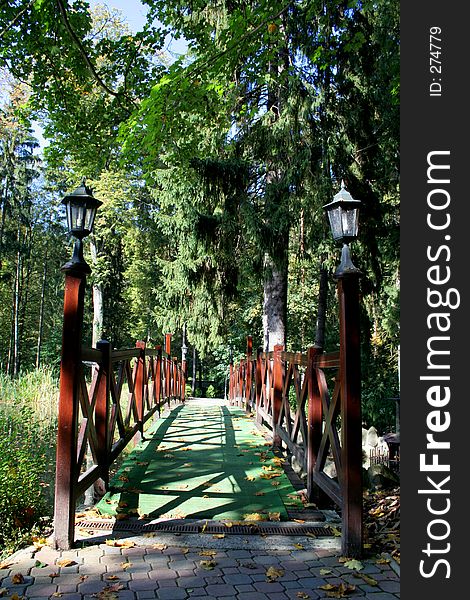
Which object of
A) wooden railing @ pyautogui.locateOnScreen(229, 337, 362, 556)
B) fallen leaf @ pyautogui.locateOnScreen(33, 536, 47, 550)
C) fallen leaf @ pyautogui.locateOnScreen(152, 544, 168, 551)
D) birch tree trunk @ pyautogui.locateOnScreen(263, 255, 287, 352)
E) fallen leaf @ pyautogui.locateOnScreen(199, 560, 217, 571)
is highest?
birch tree trunk @ pyautogui.locateOnScreen(263, 255, 287, 352)

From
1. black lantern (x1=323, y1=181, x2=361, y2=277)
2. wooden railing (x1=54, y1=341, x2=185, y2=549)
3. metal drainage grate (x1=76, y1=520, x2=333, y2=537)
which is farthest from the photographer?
black lantern (x1=323, y1=181, x2=361, y2=277)

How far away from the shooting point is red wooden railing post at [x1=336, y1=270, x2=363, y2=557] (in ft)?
11.1

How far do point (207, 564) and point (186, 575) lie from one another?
7.6 inches

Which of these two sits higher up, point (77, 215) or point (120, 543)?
point (77, 215)

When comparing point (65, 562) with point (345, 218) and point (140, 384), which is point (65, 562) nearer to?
point (345, 218)

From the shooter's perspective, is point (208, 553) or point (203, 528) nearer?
point (208, 553)

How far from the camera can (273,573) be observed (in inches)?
121

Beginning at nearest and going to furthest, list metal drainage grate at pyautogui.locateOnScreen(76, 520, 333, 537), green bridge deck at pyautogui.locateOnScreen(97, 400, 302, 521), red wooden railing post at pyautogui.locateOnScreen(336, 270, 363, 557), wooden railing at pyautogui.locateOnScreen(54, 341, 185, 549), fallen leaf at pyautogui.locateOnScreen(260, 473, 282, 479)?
red wooden railing post at pyautogui.locateOnScreen(336, 270, 363, 557), wooden railing at pyautogui.locateOnScreen(54, 341, 185, 549), metal drainage grate at pyautogui.locateOnScreen(76, 520, 333, 537), green bridge deck at pyautogui.locateOnScreen(97, 400, 302, 521), fallen leaf at pyautogui.locateOnScreen(260, 473, 282, 479)

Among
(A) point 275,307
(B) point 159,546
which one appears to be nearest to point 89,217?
(B) point 159,546

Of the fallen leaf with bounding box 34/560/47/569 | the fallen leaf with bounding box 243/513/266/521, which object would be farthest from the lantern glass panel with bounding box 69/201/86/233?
the fallen leaf with bounding box 243/513/266/521

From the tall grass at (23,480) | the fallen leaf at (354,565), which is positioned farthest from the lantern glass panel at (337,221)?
the tall grass at (23,480)

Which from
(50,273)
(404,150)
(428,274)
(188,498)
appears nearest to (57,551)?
(188,498)

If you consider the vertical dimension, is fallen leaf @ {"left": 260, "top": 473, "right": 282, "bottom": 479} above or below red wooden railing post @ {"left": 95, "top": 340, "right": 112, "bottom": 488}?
below

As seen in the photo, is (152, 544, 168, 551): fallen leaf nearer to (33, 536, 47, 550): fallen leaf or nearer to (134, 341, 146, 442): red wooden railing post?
(33, 536, 47, 550): fallen leaf
